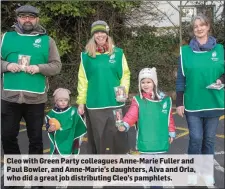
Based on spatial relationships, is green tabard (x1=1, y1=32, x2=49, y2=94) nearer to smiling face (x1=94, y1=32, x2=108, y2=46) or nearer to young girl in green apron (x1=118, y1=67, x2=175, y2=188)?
smiling face (x1=94, y1=32, x2=108, y2=46)

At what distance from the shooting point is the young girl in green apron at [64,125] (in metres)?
4.14

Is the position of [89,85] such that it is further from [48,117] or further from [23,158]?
[23,158]

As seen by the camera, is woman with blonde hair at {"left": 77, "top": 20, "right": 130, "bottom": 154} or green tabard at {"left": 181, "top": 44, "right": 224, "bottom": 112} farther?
woman with blonde hair at {"left": 77, "top": 20, "right": 130, "bottom": 154}

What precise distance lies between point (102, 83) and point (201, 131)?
3.99 ft

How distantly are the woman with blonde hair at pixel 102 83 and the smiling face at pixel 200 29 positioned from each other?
86 centimetres

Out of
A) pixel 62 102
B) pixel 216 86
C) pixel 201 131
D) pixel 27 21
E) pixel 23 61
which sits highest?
pixel 27 21

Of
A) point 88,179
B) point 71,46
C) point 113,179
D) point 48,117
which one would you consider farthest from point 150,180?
point 71,46

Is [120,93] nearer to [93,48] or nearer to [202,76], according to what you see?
[93,48]

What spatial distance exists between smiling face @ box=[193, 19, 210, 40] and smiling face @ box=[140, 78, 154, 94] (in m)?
0.71

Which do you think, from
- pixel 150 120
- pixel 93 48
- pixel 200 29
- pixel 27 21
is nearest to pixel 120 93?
pixel 150 120

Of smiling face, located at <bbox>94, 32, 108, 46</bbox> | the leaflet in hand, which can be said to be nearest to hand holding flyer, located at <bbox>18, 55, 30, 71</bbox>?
smiling face, located at <bbox>94, 32, 108, 46</bbox>

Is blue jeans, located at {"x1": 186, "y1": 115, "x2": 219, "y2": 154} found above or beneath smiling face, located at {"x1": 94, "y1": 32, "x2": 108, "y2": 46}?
beneath

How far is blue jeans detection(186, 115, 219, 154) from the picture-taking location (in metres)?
3.76

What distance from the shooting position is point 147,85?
3707 mm
